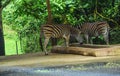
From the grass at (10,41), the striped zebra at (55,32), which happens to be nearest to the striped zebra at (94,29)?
the striped zebra at (55,32)

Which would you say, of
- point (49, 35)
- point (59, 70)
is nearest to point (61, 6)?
point (49, 35)

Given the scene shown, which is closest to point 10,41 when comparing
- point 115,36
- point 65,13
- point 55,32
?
point 65,13

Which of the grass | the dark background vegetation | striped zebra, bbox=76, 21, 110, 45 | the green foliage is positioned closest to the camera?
striped zebra, bbox=76, 21, 110, 45

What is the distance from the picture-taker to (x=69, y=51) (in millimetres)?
17359

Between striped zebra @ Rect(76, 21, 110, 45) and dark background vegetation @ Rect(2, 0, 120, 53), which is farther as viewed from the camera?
dark background vegetation @ Rect(2, 0, 120, 53)

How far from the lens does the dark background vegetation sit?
22.7 m

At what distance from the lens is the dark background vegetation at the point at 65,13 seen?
22672 millimetres

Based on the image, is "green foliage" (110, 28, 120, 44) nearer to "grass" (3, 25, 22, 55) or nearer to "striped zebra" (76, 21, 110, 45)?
"striped zebra" (76, 21, 110, 45)

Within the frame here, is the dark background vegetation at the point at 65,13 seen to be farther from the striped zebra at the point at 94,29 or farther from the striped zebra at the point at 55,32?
the striped zebra at the point at 55,32

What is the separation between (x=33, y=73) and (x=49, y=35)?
712 cm

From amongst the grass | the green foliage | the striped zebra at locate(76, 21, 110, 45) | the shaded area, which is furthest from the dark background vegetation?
the shaded area

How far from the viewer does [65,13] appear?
23.2 metres

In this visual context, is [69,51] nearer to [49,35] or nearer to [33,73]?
[49,35]

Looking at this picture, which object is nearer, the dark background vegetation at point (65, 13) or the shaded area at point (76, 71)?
the shaded area at point (76, 71)
